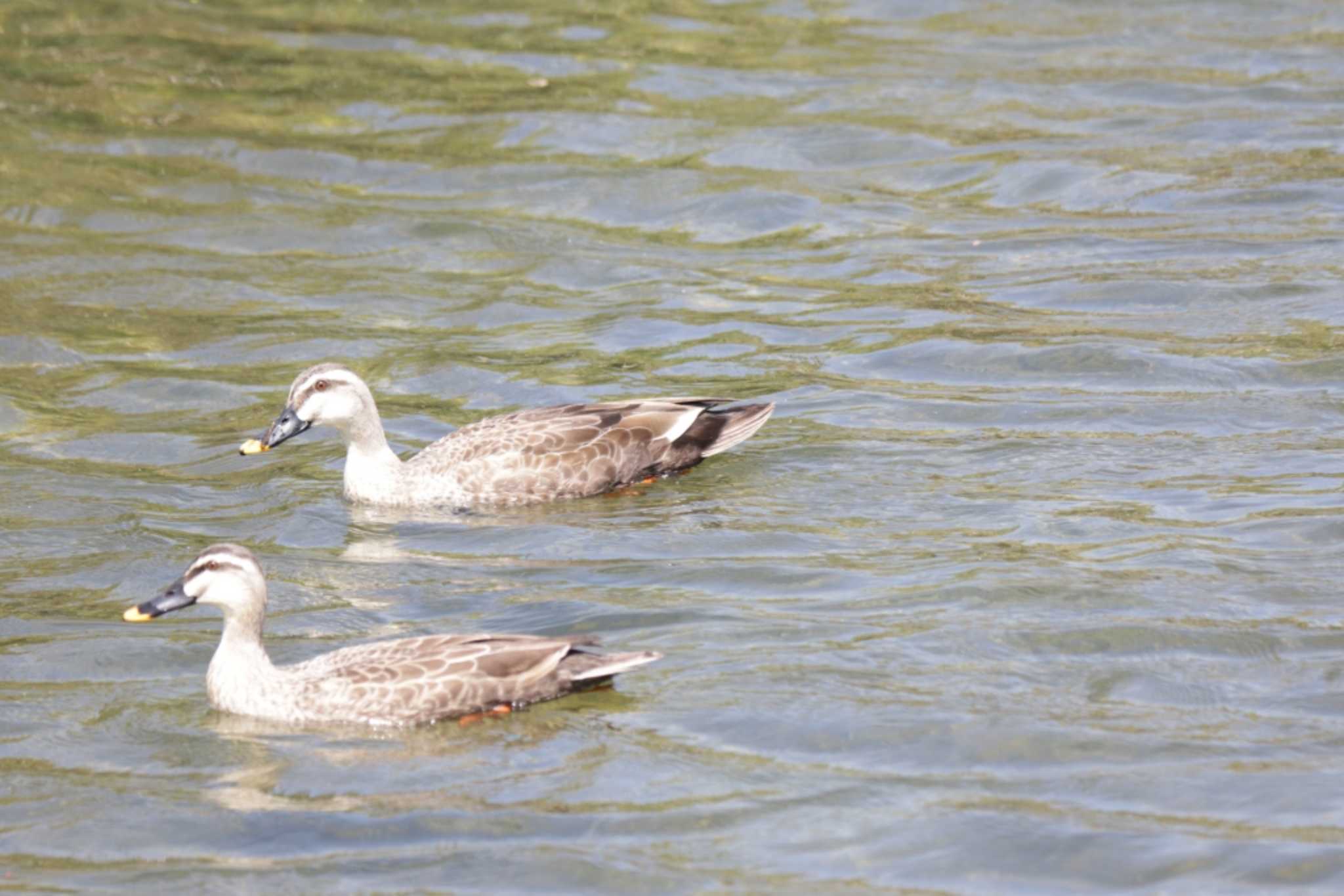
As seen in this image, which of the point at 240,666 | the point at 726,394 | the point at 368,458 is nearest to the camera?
the point at 240,666

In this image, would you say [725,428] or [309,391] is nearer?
[309,391]

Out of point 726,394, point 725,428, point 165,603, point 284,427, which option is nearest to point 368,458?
point 284,427

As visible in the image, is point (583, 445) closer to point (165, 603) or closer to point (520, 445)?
point (520, 445)

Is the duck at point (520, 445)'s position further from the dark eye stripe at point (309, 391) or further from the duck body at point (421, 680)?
the duck body at point (421, 680)

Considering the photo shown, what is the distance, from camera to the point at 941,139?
2039 centimetres

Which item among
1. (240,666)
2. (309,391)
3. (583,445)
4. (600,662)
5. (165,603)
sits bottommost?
(600,662)

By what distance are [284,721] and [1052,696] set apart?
348 cm

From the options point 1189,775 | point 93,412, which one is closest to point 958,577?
point 1189,775

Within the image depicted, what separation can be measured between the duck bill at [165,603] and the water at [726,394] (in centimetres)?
43

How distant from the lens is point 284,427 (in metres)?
13.4

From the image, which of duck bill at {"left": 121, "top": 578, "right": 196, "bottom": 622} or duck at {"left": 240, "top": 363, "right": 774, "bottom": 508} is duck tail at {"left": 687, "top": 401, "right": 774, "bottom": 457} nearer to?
duck at {"left": 240, "top": 363, "right": 774, "bottom": 508}

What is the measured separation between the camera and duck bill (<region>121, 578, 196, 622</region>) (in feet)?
32.7

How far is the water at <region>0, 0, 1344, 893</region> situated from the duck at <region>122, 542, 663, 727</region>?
14 centimetres

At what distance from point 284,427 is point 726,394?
10.6 feet
